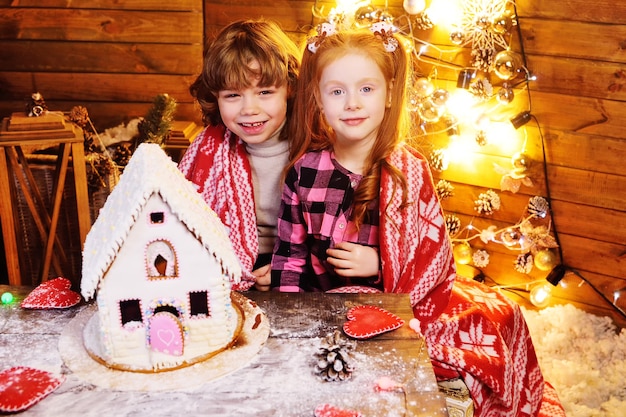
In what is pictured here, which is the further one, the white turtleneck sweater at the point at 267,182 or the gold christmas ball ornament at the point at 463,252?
the gold christmas ball ornament at the point at 463,252

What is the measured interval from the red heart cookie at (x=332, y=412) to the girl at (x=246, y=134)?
0.85 m

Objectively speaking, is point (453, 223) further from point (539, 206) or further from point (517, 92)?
point (517, 92)

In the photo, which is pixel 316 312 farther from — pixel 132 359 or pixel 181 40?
pixel 181 40

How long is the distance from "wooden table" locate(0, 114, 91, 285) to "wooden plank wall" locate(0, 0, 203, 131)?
584 millimetres

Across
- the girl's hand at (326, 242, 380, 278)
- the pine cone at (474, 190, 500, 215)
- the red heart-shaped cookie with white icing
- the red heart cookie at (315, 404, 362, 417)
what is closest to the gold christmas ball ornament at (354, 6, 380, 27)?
the pine cone at (474, 190, 500, 215)

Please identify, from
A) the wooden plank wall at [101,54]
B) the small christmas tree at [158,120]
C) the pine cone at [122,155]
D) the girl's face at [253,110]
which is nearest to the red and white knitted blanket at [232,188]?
the girl's face at [253,110]

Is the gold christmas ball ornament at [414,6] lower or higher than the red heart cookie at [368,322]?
higher

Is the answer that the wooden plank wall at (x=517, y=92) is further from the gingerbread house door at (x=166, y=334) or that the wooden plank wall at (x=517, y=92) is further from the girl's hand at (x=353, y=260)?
the gingerbread house door at (x=166, y=334)

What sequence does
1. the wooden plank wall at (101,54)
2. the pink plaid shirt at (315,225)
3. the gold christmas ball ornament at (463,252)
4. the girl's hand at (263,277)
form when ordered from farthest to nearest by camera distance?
the wooden plank wall at (101,54), the gold christmas ball ornament at (463,252), the girl's hand at (263,277), the pink plaid shirt at (315,225)

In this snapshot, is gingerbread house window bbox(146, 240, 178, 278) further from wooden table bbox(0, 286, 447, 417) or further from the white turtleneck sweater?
the white turtleneck sweater

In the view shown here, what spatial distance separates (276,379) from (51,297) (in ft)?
1.71

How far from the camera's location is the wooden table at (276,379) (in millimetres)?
1048

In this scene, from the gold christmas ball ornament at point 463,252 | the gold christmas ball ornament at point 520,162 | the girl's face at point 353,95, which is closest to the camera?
the girl's face at point 353,95

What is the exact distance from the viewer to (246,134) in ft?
6.01
